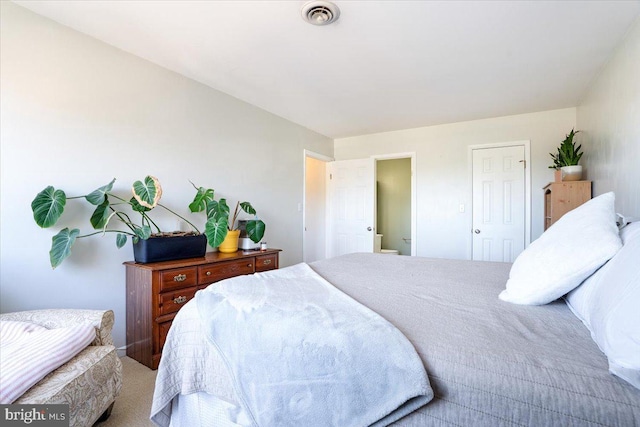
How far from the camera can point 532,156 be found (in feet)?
12.4

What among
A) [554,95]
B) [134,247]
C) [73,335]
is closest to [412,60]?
[554,95]

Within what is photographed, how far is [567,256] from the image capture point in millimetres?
1052

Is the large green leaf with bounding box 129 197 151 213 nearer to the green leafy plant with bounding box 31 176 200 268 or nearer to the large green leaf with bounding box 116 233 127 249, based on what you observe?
the green leafy plant with bounding box 31 176 200 268

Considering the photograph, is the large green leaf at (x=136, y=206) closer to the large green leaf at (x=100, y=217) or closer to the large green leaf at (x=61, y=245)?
the large green leaf at (x=100, y=217)

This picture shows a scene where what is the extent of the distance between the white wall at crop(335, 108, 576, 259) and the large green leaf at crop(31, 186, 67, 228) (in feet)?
13.2

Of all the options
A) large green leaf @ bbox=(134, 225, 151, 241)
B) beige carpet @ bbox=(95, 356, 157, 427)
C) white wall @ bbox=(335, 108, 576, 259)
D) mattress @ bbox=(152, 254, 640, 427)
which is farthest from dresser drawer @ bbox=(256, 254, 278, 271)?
white wall @ bbox=(335, 108, 576, 259)

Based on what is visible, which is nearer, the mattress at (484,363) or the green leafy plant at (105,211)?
the mattress at (484,363)

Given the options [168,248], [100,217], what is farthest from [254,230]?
[100,217]

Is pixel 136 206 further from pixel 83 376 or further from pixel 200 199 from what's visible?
pixel 83 376

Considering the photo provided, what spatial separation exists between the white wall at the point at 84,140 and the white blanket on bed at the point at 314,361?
1610 millimetres

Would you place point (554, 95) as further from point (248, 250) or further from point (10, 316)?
point (10, 316)

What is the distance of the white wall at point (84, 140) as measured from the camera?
1.86 metres

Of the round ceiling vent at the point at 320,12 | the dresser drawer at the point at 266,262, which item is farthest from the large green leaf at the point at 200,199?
the round ceiling vent at the point at 320,12

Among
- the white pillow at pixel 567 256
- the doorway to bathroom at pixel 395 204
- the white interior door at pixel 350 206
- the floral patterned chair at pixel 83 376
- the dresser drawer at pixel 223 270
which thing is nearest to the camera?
the white pillow at pixel 567 256
